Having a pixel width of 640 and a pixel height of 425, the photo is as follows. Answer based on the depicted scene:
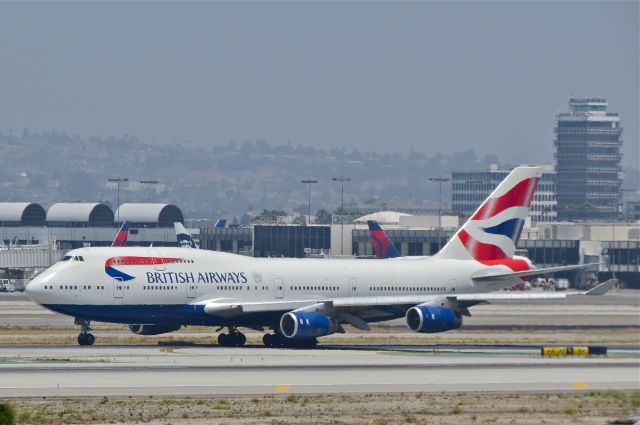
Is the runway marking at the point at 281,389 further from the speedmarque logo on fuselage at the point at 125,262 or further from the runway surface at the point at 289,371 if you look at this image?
the speedmarque logo on fuselage at the point at 125,262

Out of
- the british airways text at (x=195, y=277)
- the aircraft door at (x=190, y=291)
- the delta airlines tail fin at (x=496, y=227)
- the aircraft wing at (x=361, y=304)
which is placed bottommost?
the aircraft wing at (x=361, y=304)

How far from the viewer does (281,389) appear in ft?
167

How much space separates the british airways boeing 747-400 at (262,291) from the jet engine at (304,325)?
5 centimetres

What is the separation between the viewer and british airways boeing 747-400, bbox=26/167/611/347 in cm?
7269

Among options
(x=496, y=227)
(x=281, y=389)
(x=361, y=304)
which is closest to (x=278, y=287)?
(x=361, y=304)

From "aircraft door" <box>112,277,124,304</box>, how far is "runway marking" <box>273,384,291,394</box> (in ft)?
72.2

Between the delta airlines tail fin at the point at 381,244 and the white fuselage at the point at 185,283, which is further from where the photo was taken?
the delta airlines tail fin at the point at 381,244

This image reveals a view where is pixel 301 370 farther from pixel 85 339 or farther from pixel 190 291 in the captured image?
pixel 85 339

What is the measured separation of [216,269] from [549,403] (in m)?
30.7

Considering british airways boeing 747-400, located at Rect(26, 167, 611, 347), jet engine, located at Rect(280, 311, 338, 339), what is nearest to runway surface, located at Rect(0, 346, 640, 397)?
jet engine, located at Rect(280, 311, 338, 339)

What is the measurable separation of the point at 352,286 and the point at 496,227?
32.0ft

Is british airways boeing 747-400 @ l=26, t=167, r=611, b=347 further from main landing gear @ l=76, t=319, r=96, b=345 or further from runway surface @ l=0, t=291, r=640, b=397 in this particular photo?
runway surface @ l=0, t=291, r=640, b=397

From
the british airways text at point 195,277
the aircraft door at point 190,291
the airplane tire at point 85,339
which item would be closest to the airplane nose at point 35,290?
the airplane tire at point 85,339

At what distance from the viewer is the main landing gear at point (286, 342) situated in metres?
75.2
